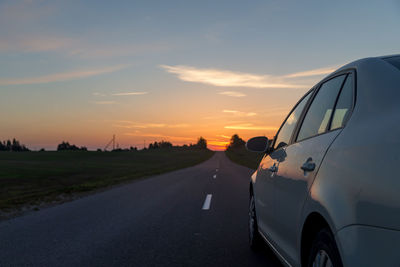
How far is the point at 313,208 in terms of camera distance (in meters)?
2.37

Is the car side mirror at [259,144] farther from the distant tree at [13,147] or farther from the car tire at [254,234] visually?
the distant tree at [13,147]

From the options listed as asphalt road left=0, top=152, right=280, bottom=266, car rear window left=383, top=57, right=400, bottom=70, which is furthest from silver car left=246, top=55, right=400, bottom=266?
asphalt road left=0, top=152, right=280, bottom=266

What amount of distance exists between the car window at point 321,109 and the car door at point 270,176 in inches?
11.8

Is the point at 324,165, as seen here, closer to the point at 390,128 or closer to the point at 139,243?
the point at 390,128

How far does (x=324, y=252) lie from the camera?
2.26 meters

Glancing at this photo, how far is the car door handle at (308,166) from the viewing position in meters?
2.54

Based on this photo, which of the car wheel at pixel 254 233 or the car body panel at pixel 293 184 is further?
the car wheel at pixel 254 233

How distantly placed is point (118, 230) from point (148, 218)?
108 centimetres

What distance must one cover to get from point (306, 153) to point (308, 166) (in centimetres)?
22

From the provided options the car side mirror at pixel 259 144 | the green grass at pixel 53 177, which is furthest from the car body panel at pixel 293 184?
the green grass at pixel 53 177

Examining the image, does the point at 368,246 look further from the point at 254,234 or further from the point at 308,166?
the point at 254,234

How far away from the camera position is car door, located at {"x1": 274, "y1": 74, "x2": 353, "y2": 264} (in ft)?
8.37

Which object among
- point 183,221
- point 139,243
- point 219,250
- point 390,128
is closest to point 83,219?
point 183,221

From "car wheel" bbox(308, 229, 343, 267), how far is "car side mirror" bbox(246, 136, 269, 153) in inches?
91.9
